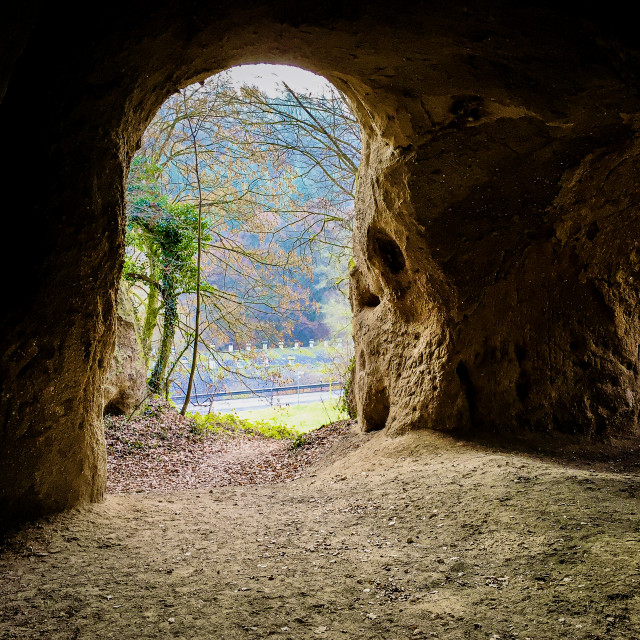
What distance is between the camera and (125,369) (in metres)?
9.52

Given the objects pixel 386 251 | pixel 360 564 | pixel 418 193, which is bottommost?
pixel 360 564

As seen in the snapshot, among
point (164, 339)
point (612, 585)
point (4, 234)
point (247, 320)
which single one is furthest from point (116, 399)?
point (612, 585)

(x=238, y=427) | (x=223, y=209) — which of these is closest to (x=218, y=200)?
(x=223, y=209)

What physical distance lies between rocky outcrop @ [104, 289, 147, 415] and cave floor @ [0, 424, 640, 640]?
5.02 metres

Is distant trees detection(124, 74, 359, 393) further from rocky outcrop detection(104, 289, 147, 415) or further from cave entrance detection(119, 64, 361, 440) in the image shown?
rocky outcrop detection(104, 289, 147, 415)

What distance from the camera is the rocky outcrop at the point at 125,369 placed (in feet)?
30.7

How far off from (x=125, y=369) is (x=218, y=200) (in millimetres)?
4342

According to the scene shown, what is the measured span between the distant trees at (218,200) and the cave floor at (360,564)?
22.5ft

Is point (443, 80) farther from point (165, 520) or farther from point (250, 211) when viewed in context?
point (250, 211)

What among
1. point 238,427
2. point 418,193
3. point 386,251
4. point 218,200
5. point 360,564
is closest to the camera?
point 360,564

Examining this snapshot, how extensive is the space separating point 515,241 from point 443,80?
6.71ft

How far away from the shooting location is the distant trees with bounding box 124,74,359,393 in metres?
10.8

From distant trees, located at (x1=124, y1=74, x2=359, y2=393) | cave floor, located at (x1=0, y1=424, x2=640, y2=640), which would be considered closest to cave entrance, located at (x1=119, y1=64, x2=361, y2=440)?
distant trees, located at (x1=124, y1=74, x2=359, y2=393)

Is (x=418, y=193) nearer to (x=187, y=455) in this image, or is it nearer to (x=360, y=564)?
(x=360, y=564)
